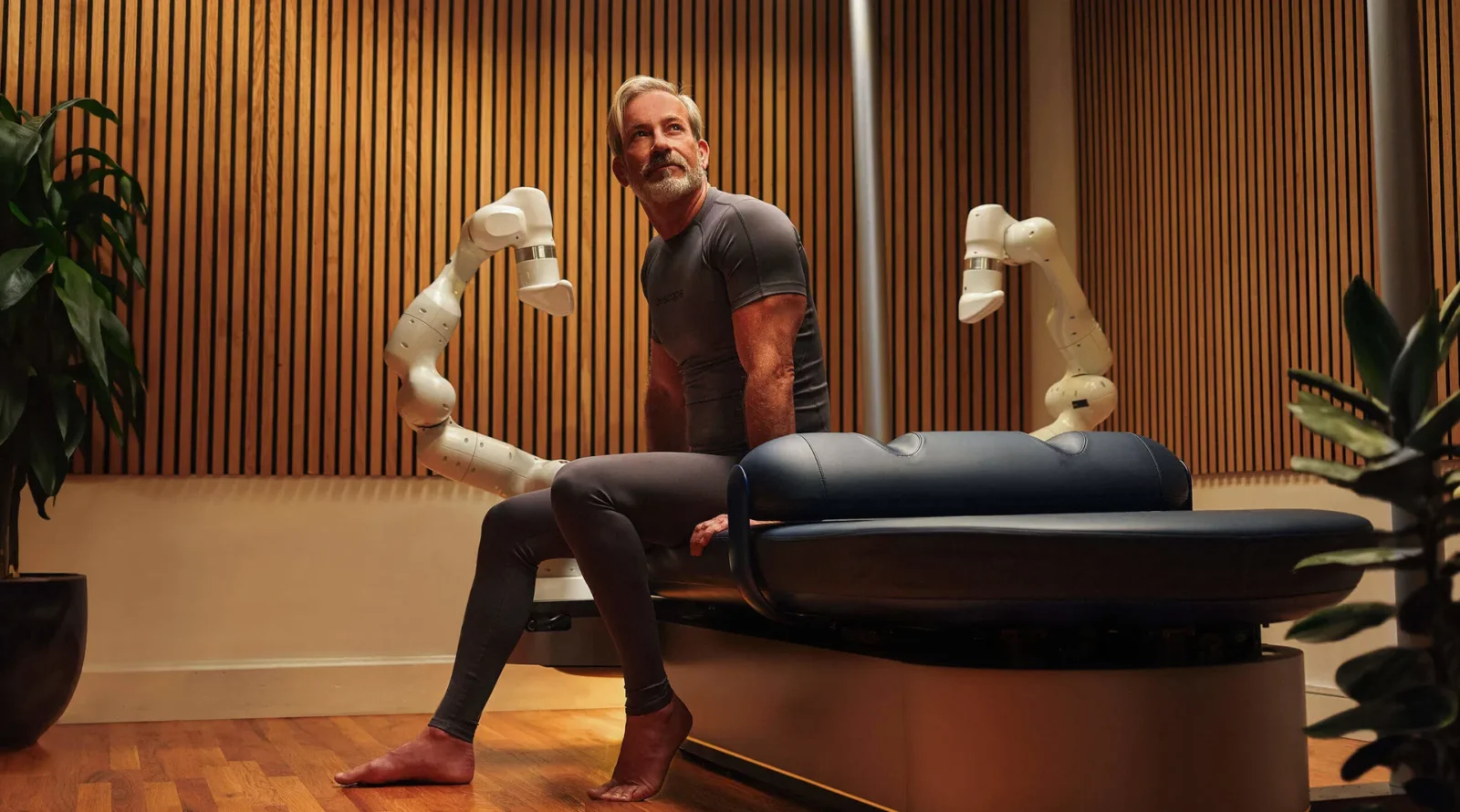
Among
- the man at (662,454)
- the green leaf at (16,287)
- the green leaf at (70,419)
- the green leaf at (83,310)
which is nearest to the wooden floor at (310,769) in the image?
the man at (662,454)

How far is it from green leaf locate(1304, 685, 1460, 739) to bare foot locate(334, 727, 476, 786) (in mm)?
1787

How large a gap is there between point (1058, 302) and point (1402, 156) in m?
1.69

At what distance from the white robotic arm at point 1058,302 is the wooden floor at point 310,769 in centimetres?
110

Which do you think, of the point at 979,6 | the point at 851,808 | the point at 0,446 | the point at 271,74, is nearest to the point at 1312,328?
the point at 979,6

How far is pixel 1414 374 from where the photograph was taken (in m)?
1.17

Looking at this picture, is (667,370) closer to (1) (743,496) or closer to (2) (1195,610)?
(1) (743,496)

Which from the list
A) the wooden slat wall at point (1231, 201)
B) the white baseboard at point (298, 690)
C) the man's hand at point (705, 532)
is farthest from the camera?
the white baseboard at point (298, 690)

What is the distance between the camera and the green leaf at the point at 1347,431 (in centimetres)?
117

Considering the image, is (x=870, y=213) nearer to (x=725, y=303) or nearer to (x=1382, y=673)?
(x=725, y=303)

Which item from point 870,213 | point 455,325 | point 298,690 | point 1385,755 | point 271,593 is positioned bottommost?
point 298,690

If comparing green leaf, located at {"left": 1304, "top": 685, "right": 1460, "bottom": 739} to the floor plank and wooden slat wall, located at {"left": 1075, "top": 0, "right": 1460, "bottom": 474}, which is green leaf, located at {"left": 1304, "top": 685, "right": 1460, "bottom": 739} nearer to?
the floor plank

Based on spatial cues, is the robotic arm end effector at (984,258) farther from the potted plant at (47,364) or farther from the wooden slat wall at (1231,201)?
the potted plant at (47,364)

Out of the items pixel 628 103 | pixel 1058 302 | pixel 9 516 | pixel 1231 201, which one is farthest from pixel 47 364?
pixel 1231 201

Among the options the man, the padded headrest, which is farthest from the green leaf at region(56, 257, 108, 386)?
the padded headrest
